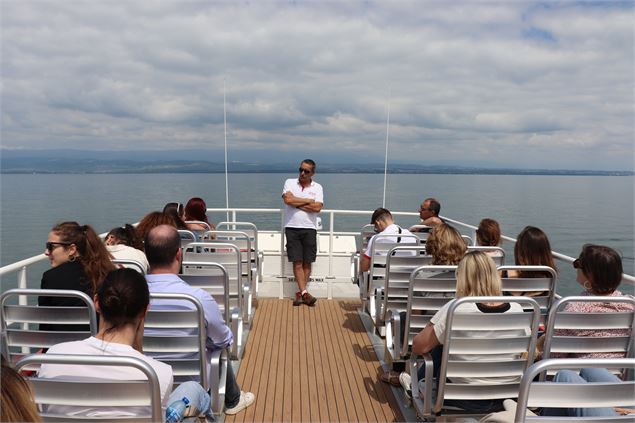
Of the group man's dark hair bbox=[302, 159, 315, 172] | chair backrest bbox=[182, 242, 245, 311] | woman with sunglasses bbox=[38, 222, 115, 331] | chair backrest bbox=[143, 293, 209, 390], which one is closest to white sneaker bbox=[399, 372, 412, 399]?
chair backrest bbox=[143, 293, 209, 390]

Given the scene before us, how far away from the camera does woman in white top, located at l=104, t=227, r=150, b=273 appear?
3.22 metres

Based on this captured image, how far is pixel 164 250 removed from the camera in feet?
7.86

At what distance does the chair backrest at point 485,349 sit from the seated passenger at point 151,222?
2.55 meters

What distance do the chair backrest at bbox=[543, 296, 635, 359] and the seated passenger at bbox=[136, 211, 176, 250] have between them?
9.53ft

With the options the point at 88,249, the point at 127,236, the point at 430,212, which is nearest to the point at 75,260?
the point at 88,249

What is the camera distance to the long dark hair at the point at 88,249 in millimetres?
2492

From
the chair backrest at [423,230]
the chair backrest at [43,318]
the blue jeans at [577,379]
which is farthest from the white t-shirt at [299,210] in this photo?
the blue jeans at [577,379]

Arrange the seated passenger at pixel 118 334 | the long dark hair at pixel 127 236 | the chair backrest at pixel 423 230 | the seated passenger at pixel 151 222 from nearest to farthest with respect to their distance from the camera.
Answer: the seated passenger at pixel 118 334, the long dark hair at pixel 127 236, the seated passenger at pixel 151 222, the chair backrest at pixel 423 230

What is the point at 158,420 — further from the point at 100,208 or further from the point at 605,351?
the point at 100,208

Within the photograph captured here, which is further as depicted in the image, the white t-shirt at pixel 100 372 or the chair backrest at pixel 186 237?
the chair backrest at pixel 186 237

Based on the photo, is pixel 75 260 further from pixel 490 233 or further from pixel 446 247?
pixel 490 233

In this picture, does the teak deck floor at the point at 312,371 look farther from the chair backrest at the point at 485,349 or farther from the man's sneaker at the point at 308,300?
the chair backrest at the point at 485,349

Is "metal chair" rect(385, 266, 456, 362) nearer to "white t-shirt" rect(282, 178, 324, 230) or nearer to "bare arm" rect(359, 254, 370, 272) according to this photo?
"bare arm" rect(359, 254, 370, 272)

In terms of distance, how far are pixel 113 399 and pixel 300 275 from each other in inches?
158
